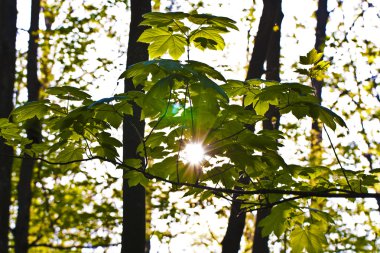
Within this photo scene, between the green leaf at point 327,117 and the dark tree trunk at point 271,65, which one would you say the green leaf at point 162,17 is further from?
the dark tree trunk at point 271,65

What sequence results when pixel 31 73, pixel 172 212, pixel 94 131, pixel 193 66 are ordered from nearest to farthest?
pixel 193 66
pixel 94 131
pixel 172 212
pixel 31 73

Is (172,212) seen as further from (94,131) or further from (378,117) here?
(94,131)

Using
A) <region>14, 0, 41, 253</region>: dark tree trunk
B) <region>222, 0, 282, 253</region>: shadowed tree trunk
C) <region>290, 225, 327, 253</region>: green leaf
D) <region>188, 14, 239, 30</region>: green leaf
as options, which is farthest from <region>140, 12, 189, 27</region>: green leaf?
<region>14, 0, 41, 253</region>: dark tree trunk

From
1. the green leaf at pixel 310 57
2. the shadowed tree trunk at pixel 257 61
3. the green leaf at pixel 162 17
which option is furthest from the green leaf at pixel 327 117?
the shadowed tree trunk at pixel 257 61

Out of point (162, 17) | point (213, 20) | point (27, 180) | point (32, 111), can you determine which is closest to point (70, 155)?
point (32, 111)

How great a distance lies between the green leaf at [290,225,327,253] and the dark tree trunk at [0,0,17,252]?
5.15 meters

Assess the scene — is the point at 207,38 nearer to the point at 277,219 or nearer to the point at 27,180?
the point at 277,219

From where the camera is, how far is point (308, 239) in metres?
3.00

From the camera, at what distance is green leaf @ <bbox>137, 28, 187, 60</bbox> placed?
2.53 metres

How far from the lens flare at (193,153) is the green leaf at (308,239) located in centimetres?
91

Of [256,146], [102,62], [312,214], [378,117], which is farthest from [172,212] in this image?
[256,146]

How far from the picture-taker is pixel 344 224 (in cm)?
1296

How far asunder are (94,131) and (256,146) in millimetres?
1002

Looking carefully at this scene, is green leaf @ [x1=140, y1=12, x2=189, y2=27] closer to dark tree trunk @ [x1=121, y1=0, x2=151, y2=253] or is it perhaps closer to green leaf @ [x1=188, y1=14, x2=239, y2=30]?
green leaf @ [x1=188, y1=14, x2=239, y2=30]
